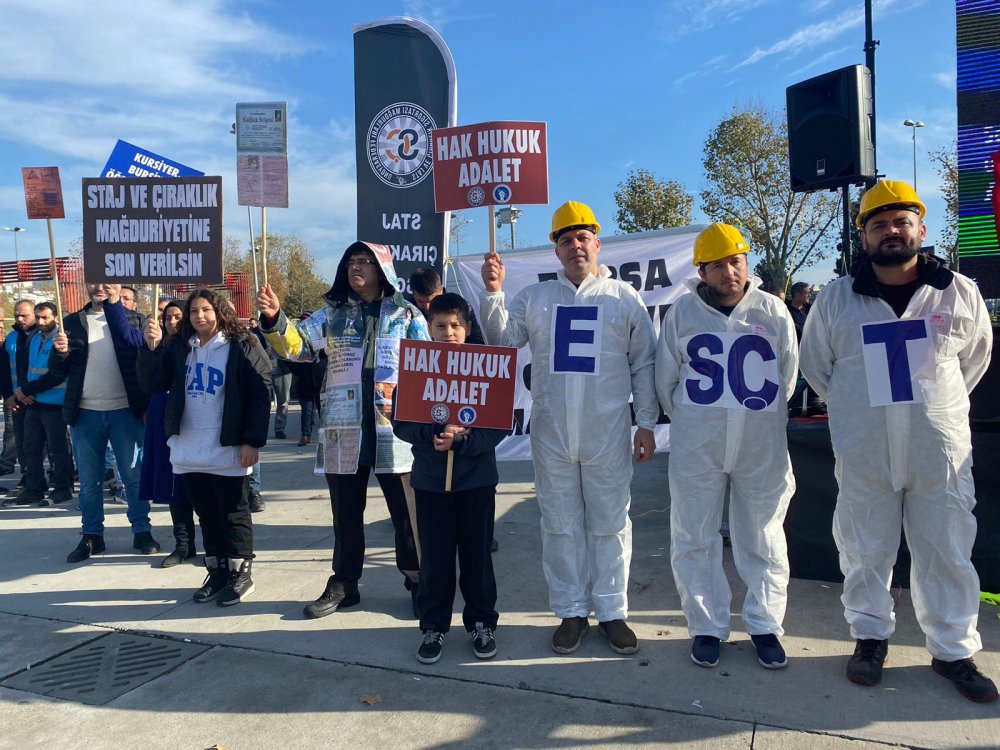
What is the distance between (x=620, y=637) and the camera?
3.50 metres

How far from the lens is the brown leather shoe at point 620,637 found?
11.4 feet

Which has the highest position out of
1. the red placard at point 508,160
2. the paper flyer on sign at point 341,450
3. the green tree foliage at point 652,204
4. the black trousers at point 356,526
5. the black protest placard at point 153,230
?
the green tree foliage at point 652,204

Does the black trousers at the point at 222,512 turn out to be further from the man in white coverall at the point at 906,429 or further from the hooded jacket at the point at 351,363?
the man in white coverall at the point at 906,429

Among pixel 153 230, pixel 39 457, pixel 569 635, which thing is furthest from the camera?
pixel 39 457

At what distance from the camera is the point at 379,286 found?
4.21 metres

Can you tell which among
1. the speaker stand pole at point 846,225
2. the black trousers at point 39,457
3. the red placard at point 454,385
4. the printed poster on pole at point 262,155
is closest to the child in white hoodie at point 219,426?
the printed poster on pole at point 262,155

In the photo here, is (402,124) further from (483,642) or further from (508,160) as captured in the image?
(483,642)

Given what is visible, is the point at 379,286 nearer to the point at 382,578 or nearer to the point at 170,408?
the point at 170,408

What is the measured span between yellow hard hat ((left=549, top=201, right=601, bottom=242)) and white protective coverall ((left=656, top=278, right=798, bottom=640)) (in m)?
0.63

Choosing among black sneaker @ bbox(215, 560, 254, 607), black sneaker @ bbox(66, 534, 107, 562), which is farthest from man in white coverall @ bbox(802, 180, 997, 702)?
black sneaker @ bbox(66, 534, 107, 562)

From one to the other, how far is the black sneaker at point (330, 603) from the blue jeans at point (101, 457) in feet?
6.99

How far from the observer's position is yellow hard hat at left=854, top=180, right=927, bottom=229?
10.1 ft

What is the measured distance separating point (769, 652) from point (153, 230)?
460 centimetres

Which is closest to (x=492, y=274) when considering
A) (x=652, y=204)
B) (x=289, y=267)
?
(x=652, y=204)
